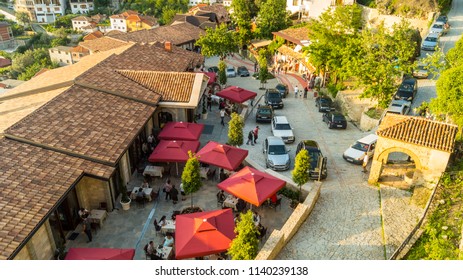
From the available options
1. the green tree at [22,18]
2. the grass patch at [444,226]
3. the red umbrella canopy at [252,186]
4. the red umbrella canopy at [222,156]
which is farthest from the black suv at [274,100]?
the green tree at [22,18]

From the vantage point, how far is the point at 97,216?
19.8 m

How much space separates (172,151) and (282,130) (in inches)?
405

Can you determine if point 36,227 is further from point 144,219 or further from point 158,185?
point 158,185

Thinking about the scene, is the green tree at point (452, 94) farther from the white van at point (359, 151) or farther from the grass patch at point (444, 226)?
the white van at point (359, 151)

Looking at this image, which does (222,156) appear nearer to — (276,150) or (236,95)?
(276,150)

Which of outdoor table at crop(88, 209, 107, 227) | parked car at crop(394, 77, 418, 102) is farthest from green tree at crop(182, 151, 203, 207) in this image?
parked car at crop(394, 77, 418, 102)

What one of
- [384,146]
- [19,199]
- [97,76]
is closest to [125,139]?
[19,199]

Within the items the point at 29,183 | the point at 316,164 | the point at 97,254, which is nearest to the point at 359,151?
the point at 316,164

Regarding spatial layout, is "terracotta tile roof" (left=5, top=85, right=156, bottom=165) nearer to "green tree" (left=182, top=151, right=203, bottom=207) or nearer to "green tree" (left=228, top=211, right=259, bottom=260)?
"green tree" (left=182, top=151, right=203, bottom=207)

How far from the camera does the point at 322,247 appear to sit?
57.6 ft

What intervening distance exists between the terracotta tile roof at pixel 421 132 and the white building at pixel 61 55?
314 ft

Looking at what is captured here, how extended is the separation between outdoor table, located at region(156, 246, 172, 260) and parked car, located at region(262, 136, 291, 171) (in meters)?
10.0

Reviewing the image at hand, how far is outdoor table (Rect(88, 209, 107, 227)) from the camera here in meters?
19.6

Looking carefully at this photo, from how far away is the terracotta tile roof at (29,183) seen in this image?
1404 cm
